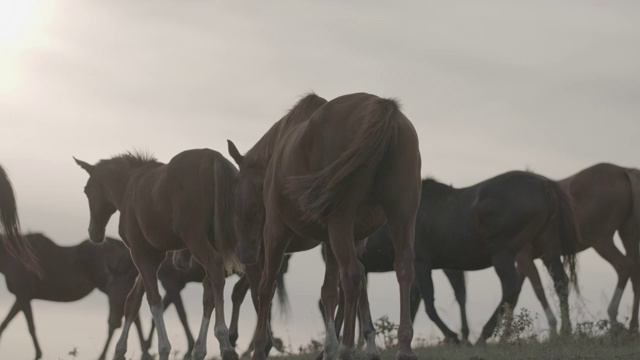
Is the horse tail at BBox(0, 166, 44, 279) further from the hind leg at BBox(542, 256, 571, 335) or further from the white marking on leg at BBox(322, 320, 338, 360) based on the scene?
the hind leg at BBox(542, 256, 571, 335)

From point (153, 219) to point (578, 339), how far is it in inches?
187

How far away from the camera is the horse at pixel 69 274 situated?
1800 centimetres

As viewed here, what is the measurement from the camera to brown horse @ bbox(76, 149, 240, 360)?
11.6m

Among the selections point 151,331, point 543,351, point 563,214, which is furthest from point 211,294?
point 151,331

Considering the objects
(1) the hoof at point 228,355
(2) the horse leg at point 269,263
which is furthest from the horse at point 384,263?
(2) the horse leg at point 269,263

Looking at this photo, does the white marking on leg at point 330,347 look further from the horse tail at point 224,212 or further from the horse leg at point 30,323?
the horse leg at point 30,323

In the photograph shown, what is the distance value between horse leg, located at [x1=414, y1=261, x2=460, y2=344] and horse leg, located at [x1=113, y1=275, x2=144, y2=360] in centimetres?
379

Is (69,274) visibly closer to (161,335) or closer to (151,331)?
(151,331)

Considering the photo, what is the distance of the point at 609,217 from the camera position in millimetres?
16469

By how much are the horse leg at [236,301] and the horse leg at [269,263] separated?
2.31m

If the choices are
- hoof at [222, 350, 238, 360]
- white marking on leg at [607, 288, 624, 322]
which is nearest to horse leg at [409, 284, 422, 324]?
white marking on leg at [607, 288, 624, 322]

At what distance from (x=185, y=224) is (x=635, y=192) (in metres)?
7.29

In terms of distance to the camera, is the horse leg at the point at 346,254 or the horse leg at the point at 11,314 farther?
the horse leg at the point at 11,314

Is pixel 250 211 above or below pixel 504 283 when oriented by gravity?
above
